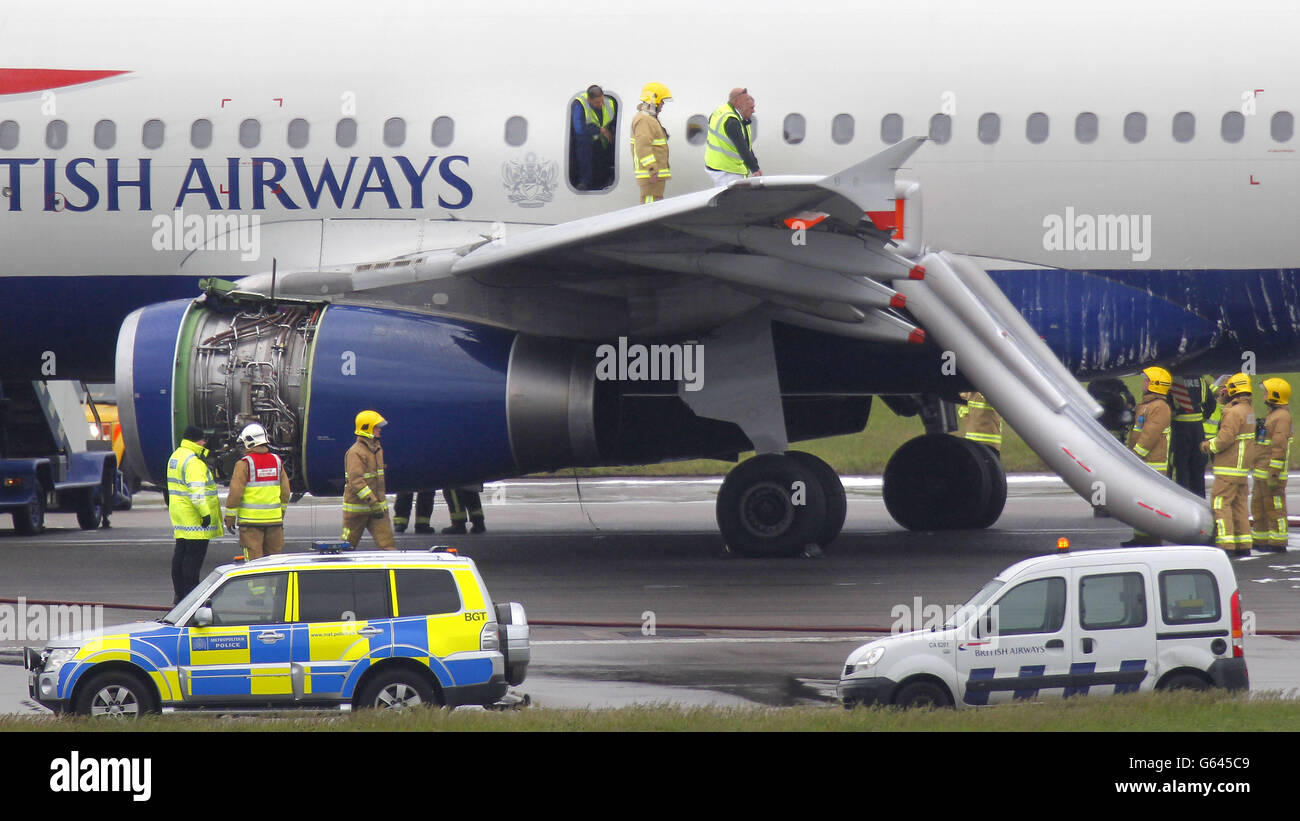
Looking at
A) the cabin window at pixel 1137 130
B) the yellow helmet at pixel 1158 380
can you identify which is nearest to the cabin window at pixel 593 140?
the cabin window at pixel 1137 130

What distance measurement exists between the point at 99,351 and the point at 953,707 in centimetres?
1191

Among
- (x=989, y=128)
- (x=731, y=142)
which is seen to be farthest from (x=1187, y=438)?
(x=731, y=142)

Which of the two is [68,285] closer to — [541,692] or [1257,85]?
[541,692]

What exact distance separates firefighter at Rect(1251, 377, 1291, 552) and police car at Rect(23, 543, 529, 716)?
11.6 meters

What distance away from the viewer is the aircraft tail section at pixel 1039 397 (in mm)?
15125

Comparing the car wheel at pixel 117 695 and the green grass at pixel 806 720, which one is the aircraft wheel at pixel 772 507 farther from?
the car wheel at pixel 117 695

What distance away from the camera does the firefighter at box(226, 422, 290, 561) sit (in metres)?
14.0

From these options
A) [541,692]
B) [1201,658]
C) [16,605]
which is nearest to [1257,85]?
[1201,658]

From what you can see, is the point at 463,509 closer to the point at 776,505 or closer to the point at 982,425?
the point at 776,505

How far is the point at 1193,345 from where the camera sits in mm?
17547

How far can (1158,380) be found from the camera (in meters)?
18.3

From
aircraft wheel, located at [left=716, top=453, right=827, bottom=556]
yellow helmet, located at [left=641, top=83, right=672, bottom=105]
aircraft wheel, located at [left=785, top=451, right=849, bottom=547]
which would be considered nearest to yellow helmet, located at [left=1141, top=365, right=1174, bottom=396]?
aircraft wheel, located at [left=785, top=451, right=849, bottom=547]

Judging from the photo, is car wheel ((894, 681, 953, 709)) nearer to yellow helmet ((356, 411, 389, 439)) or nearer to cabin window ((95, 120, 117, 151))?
yellow helmet ((356, 411, 389, 439))

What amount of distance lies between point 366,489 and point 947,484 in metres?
8.46
